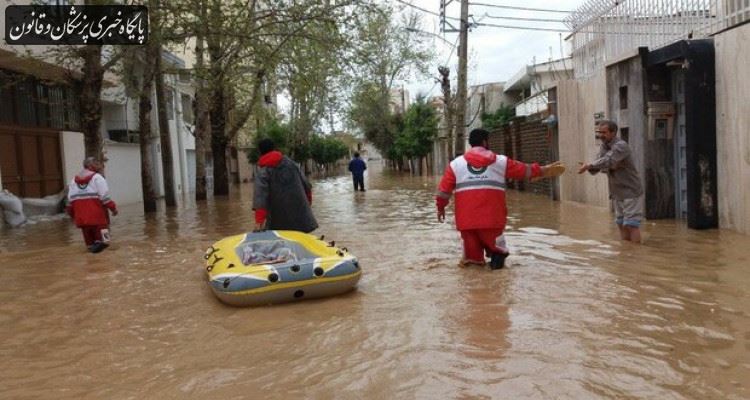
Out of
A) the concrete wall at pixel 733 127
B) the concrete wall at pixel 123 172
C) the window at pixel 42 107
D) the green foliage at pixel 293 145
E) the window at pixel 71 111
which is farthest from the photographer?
the green foliage at pixel 293 145

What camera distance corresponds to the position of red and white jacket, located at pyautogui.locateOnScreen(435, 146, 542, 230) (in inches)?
285

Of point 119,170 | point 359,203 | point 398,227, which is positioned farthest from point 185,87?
point 398,227

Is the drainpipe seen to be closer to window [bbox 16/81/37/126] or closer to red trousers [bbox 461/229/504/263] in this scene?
window [bbox 16/81/37/126]

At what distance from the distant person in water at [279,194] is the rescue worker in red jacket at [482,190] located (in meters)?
1.73

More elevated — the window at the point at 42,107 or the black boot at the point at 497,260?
the window at the point at 42,107

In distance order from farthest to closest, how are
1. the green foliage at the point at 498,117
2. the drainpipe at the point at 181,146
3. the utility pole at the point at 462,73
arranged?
the green foliage at the point at 498,117 < the drainpipe at the point at 181,146 < the utility pole at the point at 462,73

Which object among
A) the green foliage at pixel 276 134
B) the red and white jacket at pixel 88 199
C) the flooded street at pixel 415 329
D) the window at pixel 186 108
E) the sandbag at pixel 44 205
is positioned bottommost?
the flooded street at pixel 415 329

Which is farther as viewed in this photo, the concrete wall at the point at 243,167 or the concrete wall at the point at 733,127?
the concrete wall at the point at 243,167

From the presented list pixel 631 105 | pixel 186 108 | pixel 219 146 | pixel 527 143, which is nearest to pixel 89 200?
pixel 631 105

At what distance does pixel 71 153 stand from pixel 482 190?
16.0 m

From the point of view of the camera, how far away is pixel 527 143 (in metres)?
20.3

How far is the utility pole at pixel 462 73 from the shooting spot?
23109mm

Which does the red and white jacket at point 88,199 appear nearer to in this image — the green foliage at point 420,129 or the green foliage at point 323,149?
the green foliage at point 420,129

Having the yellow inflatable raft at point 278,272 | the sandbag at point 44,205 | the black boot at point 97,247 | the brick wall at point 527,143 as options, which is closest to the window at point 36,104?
the sandbag at point 44,205
